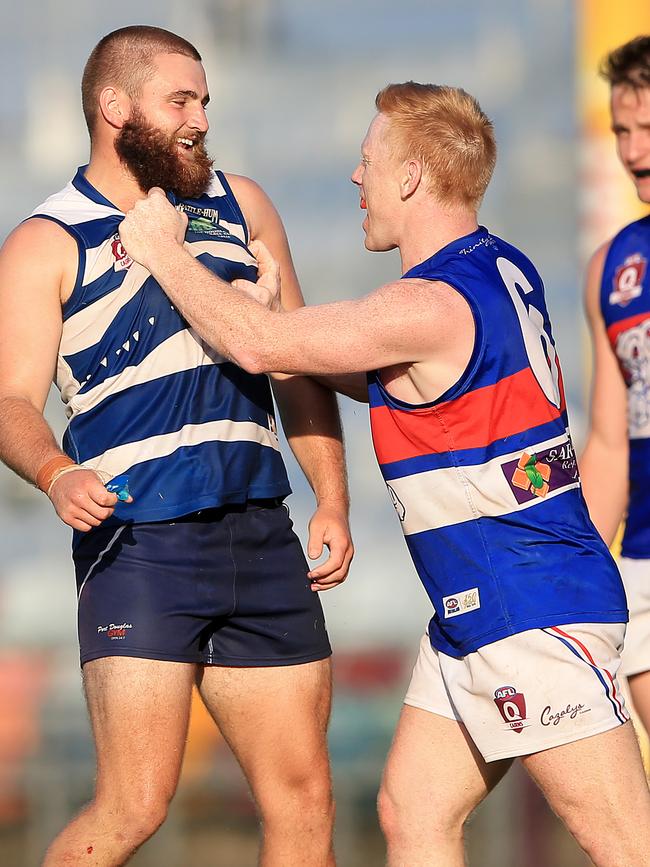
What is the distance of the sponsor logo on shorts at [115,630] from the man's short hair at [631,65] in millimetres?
2032

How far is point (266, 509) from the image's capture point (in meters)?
3.48

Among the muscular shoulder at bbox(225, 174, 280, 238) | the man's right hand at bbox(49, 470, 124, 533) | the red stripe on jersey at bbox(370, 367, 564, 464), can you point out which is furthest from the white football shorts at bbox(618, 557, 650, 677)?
the man's right hand at bbox(49, 470, 124, 533)

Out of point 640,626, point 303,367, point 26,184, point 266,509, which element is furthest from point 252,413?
point 26,184

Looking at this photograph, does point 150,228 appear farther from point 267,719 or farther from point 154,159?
point 267,719

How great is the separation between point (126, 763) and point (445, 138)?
1607mm

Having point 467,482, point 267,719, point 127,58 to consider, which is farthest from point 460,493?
point 127,58

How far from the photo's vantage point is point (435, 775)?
307cm

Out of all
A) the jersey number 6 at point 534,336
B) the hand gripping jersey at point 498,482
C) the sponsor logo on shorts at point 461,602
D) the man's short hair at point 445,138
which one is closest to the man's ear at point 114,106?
the man's short hair at point 445,138

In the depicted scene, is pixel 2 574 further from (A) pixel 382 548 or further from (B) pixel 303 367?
(B) pixel 303 367

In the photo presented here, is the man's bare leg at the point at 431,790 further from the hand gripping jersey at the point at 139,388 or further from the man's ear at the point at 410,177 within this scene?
the man's ear at the point at 410,177

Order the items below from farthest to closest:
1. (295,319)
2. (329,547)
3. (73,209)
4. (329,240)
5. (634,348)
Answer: (329,240), (634,348), (329,547), (73,209), (295,319)

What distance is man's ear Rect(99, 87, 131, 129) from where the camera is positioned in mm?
3416

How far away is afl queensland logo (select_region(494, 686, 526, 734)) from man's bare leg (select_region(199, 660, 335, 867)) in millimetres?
673

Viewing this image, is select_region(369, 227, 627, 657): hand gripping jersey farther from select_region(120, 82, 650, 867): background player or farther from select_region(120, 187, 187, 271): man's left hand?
select_region(120, 187, 187, 271): man's left hand
